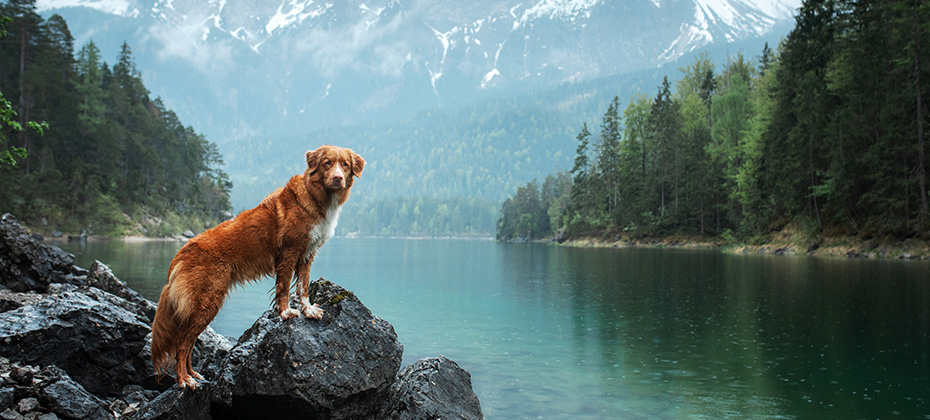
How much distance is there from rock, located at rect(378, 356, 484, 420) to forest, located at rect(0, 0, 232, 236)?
53.3m

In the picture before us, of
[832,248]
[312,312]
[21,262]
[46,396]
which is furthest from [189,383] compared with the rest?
[832,248]

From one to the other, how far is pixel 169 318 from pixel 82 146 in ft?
271

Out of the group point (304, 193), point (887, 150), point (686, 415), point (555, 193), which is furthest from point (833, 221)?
A: point (555, 193)

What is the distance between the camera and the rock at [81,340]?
7.68 meters

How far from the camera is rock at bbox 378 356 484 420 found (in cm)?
597

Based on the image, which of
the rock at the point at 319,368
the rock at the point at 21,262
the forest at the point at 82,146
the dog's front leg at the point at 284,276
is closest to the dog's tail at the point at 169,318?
the rock at the point at 319,368

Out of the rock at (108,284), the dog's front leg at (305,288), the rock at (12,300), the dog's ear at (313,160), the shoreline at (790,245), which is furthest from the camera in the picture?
the shoreline at (790,245)

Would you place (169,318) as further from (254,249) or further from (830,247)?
(830,247)

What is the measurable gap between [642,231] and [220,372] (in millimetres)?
74944

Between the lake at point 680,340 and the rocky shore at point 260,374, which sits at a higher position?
the rocky shore at point 260,374

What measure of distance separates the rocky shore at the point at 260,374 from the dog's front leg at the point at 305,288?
0.14 meters

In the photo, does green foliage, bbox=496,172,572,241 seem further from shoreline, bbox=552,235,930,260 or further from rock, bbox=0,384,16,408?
rock, bbox=0,384,16,408

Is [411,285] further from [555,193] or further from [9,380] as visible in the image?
[555,193]

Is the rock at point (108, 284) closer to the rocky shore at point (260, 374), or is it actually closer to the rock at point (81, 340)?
the rock at point (81, 340)
